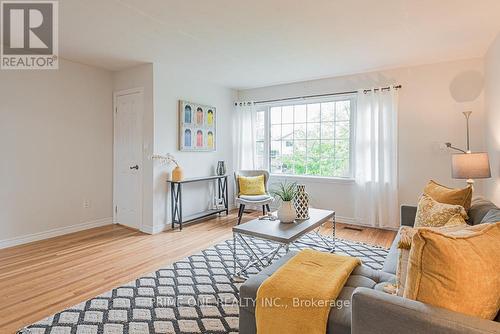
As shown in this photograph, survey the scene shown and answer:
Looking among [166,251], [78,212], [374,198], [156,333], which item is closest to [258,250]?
[166,251]

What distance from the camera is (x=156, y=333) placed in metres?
1.84

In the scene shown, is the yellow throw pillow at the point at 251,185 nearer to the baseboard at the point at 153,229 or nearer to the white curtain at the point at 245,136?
the white curtain at the point at 245,136

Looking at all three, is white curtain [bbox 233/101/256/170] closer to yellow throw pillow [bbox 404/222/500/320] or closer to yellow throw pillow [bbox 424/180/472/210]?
yellow throw pillow [bbox 424/180/472/210]

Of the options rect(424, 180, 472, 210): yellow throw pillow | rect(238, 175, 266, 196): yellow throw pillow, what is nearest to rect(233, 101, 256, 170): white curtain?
rect(238, 175, 266, 196): yellow throw pillow

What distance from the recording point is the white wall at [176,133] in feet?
13.4

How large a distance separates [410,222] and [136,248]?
10.0ft

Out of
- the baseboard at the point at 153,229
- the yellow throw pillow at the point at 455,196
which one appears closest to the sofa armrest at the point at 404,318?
the yellow throw pillow at the point at 455,196

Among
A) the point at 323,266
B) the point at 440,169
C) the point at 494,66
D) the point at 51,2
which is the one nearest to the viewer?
the point at 323,266

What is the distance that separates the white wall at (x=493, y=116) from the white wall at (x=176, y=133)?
382cm

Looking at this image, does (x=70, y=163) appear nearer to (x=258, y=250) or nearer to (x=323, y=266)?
(x=258, y=250)

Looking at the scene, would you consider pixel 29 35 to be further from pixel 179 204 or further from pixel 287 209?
pixel 287 209

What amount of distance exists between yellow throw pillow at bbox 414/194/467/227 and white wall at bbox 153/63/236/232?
3.23 m

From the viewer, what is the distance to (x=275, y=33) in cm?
296

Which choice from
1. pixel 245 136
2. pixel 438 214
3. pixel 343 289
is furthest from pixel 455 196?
pixel 245 136
